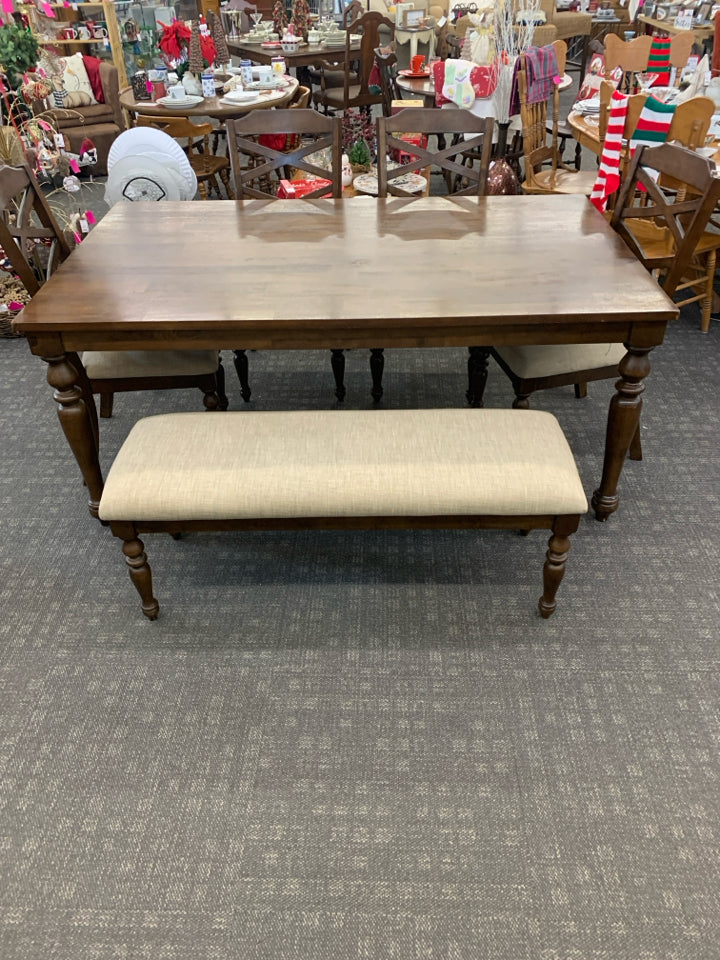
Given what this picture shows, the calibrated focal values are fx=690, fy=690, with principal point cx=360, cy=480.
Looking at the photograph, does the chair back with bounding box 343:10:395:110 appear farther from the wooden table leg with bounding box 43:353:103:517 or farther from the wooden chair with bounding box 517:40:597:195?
the wooden table leg with bounding box 43:353:103:517

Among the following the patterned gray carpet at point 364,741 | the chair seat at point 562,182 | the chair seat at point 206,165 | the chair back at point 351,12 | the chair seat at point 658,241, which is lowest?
the patterned gray carpet at point 364,741

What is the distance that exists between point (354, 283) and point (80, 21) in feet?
18.6

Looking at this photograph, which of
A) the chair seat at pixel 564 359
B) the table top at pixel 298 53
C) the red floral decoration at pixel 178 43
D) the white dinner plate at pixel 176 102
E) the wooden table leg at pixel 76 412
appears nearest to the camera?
the wooden table leg at pixel 76 412

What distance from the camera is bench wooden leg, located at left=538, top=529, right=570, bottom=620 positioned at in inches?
70.4

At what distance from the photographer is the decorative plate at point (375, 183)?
3.29 m

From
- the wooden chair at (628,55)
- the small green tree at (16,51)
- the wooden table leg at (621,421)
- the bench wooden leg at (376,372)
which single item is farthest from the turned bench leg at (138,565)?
the wooden chair at (628,55)

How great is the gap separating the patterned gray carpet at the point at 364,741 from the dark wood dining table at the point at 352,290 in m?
0.36

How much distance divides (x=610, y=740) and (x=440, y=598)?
0.59m

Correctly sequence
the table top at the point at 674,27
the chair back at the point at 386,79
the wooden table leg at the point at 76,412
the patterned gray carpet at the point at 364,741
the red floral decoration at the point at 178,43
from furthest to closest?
the table top at the point at 674,27 → the chair back at the point at 386,79 → the red floral decoration at the point at 178,43 → the wooden table leg at the point at 76,412 → the patterned gray carpet at the point at 364,741

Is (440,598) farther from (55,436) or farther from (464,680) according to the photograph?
(55,436)

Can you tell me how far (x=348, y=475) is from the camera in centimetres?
172

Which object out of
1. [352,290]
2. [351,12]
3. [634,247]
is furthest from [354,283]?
[351,12]

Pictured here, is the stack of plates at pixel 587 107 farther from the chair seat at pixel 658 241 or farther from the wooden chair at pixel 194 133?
the wooden chair at pixel 194 133

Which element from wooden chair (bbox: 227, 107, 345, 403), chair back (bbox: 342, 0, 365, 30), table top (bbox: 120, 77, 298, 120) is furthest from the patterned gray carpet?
chair back (bbox: 342, 0, 365, 30)
